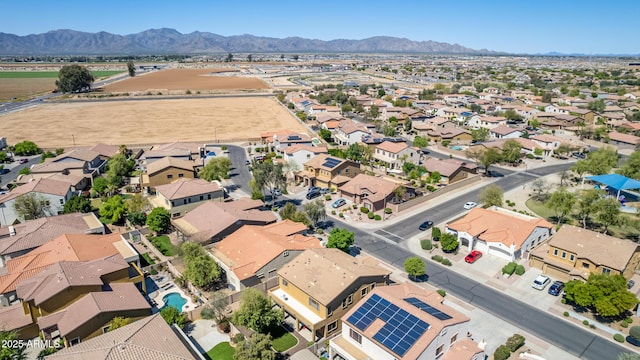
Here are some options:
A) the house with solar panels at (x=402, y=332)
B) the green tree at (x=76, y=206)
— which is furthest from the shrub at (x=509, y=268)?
the green tree at (x=76, y=206)

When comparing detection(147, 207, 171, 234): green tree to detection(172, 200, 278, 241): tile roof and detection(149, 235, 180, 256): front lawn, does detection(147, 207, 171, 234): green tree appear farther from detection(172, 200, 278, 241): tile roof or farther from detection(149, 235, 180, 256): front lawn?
detection(172, 200, 278, 241): tile roof

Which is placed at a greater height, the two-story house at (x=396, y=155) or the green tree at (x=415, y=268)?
the two-story house at (x=396, y=155)

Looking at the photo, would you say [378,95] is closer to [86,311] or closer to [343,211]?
[343,211]

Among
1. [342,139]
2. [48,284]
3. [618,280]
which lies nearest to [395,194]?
[618,280]

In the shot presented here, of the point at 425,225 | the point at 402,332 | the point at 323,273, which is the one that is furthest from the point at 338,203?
the point at 402,332

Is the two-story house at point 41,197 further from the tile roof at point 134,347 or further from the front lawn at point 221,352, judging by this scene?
the front lawn at point 221,352

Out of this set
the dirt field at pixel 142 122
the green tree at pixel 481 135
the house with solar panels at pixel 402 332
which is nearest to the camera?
the house with solar panels at pixel 402 332
